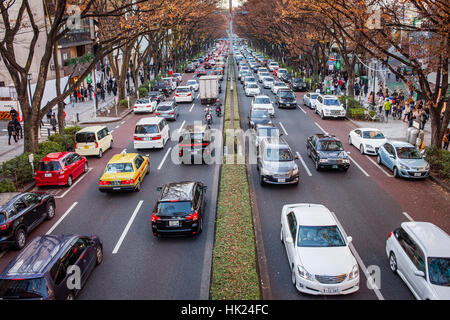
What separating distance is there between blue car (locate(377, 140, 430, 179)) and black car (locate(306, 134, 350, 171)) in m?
2.19

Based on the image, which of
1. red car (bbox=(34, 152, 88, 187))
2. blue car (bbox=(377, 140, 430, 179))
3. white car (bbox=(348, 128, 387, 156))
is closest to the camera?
red car (bbox=(34, 152, 88, 187))

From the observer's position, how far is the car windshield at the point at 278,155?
1923cm

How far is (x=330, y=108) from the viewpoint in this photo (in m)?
34.3

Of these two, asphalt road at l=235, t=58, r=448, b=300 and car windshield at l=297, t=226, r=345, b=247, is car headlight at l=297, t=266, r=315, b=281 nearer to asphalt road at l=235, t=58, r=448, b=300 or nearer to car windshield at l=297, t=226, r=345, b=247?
asphalt road at l=235, t=58, r=448, b=300

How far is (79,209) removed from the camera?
55.3ft

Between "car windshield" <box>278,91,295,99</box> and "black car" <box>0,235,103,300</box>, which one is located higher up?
"car windshield" <box>278,91,295,99</box>

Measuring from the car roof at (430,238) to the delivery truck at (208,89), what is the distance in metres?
31.5

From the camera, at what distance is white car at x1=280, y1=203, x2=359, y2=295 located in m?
10.2

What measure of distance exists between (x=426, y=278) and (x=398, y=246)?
166 cm

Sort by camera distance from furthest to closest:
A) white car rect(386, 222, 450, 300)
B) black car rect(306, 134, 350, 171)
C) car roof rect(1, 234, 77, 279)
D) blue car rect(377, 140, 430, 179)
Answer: black car rect(306, 134, 350, 171), blue car rect(377, 140, 430, 179), white car rect(386, 222, 450, 300), car roof rect(1, 234, 77, 279)

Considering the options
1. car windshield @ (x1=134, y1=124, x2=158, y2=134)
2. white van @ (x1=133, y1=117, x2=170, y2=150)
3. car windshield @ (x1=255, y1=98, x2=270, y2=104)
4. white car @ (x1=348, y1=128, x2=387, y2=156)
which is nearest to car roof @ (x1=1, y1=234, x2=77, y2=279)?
white van @ (x1=133, y1=117, x2=170, y2=150)

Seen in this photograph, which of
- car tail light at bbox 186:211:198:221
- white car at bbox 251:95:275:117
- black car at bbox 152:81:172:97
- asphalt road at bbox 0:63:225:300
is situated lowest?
asphalt road at bbox 0:63:225:300

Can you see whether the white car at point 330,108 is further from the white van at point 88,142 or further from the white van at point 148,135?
the white van at point 88,142

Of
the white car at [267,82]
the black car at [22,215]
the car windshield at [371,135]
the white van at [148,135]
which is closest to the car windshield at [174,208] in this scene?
the black car at [22,215]
